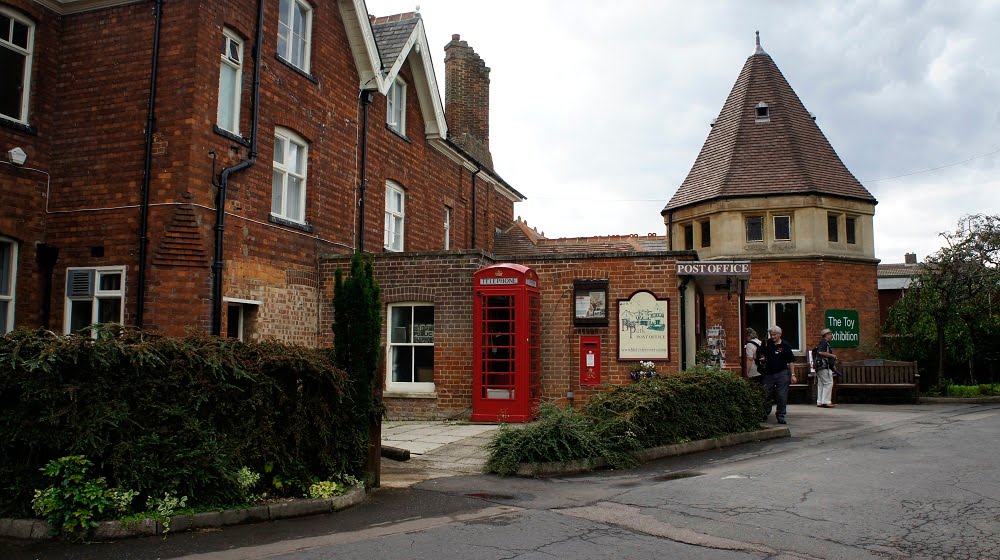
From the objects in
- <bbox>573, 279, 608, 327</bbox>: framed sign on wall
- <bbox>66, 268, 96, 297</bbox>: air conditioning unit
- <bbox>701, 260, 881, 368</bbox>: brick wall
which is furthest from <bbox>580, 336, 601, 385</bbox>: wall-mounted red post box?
<bbox>701, 260, 881, 368</bbox>: brick wall

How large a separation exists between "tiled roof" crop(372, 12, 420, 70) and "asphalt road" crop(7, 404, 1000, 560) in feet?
39.6

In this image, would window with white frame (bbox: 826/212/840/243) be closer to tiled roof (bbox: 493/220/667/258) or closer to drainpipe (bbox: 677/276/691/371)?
tiled roof (bbox: 493/220/667/258)

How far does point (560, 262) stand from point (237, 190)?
6.03 meters

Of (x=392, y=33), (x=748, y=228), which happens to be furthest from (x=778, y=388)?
(x=392, y=33)

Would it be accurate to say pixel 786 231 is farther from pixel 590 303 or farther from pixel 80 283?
pixel 80 283

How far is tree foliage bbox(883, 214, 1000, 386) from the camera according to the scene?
2203 cm

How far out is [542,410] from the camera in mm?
10656

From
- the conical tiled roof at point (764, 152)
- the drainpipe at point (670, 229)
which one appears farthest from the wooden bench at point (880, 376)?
the drainpipe at point (670, 229)

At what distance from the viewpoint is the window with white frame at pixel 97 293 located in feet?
41.9

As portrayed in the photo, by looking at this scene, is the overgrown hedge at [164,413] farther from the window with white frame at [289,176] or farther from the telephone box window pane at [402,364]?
the telephone box window pane at [402,364]

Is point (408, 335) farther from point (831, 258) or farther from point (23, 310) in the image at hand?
point (831, 258)

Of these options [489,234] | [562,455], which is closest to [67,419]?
[562,455]

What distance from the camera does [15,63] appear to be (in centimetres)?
1304

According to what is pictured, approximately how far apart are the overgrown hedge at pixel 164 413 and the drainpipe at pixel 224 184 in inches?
197
